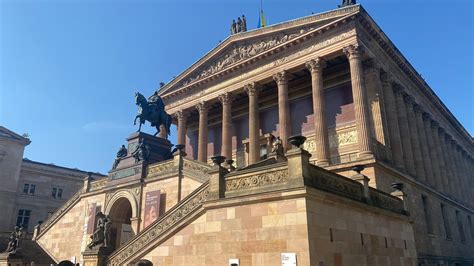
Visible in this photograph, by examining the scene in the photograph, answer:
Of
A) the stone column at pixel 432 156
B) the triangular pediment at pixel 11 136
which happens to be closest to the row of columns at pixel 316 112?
the stone column at pixel 432 156

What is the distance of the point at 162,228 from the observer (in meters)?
16.8

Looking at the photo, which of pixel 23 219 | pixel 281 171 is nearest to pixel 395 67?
pixel 281 171

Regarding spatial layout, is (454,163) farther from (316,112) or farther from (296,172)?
(296,172)

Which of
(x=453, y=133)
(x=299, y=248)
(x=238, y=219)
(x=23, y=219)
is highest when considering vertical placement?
(x=453, y=133)

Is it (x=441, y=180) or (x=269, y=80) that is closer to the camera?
(x=269, y=80)

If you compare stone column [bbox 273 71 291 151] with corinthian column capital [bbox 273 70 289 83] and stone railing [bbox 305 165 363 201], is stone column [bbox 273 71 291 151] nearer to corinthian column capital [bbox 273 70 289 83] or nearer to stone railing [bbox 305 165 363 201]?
corinthian column capital [bbox 273 70 289 83]

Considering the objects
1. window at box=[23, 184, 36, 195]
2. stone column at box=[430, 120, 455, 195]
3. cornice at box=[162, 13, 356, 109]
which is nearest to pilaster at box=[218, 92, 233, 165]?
cornice at box=[162, 13, 356, 109]

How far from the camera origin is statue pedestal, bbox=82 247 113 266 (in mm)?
18094

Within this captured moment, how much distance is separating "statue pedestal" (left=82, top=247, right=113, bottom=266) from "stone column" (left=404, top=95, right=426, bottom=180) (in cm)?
2849

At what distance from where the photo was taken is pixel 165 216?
1692 centimetres

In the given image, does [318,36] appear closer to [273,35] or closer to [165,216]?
[273,35]

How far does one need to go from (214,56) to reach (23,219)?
3706cm

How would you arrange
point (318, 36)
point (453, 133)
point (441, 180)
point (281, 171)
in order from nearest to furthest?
point (281, 171) → point (318, 36) → point (441, 180) → point (453, 133)

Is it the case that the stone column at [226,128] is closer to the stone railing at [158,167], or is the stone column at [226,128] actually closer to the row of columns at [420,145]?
the stone railing at [158,167]
